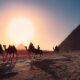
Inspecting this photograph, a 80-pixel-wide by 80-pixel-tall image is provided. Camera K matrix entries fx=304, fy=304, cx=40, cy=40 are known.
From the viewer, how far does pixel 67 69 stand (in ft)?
87.2

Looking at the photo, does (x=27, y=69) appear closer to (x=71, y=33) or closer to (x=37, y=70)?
(x=37, y=70)

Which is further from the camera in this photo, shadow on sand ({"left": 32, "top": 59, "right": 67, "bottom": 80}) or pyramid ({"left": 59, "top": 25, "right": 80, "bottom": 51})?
pyramid ({"left": 59, "top": 25, "right": 80, "bottom": 51})

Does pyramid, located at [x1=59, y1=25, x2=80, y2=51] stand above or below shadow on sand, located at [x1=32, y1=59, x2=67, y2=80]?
above

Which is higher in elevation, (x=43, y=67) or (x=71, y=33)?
(x=71, y=33)

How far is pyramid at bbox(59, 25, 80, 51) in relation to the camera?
110375 millimetres

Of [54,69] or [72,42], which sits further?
[72,42]

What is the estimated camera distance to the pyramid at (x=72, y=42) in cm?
11038

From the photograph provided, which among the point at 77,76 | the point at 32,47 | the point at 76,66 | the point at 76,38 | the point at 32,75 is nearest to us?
the point at 77,76

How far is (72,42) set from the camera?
366ft

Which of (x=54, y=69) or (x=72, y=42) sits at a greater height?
(x=72, y=42)

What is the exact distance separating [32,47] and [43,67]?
16800mm

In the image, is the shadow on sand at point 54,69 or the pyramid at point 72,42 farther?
the pyramid at point 72,42

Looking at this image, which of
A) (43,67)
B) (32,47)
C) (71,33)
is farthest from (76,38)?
(43,67)

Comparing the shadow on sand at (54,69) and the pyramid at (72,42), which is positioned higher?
the pyramid at (72,42)
